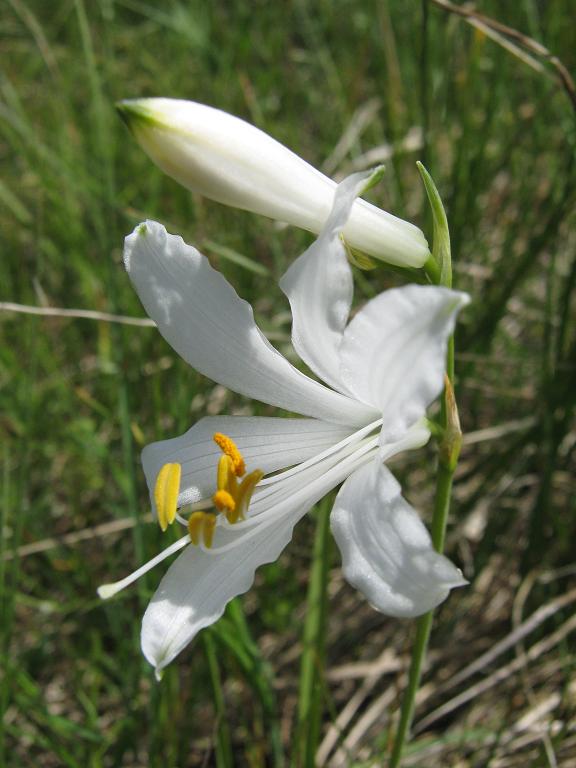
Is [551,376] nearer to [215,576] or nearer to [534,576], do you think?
[534,576]

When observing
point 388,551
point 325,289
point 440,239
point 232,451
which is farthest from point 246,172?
point 388,551

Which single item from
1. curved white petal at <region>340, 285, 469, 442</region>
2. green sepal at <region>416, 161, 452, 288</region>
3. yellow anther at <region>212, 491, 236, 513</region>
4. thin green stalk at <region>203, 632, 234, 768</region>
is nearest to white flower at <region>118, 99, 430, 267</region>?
green sepal at <region>416, 161, 452, 288</region>

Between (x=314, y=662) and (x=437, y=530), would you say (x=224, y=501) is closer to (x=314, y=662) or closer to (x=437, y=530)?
(x=437, y=530)

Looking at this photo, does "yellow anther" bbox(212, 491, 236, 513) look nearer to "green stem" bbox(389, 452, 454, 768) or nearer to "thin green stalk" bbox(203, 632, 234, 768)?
"green stem" bbox(389, 452, 454, 768)

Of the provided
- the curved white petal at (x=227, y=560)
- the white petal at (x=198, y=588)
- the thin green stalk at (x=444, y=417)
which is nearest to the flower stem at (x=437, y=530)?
the thin green stalk at (x=444, y=417)

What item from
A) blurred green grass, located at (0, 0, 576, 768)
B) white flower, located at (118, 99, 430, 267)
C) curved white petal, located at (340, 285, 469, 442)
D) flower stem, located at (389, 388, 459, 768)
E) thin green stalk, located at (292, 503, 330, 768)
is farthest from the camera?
blurred green grass, located at (0, 0, 576, 768)
